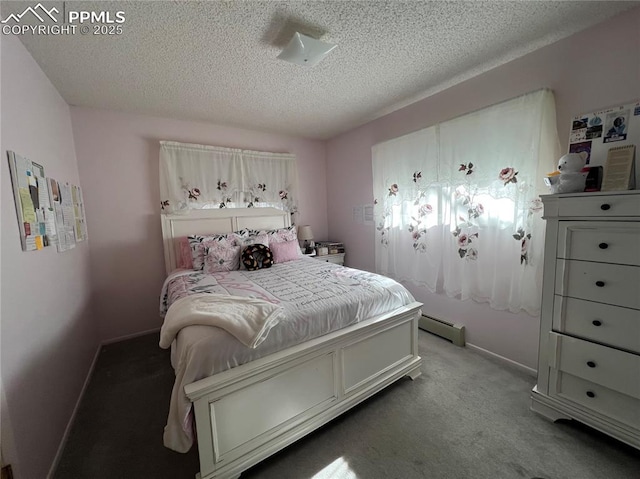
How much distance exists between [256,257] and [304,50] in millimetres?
1783

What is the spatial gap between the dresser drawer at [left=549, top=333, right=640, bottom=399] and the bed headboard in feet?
9.54

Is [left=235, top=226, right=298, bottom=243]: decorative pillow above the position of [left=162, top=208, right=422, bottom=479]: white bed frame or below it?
above

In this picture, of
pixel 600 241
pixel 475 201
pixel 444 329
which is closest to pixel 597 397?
pixel 600 241

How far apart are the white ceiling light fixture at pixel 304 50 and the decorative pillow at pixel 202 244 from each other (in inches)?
68.4

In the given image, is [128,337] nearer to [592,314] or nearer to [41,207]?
[41,207]

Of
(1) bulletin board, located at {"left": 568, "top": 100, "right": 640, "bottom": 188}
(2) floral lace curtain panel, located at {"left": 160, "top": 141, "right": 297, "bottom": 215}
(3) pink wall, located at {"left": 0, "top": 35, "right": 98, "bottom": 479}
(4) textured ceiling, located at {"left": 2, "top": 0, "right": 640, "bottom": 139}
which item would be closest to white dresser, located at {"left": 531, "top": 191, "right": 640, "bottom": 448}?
(1) bulletin board, located at {"left": 568, "top": 100, "right": 640, "bottom": 188}

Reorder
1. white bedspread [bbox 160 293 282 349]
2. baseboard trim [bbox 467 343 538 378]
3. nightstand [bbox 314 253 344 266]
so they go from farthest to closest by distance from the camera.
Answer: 1. nightstand [bbox 314 253 344 266]
2. baseboard trim [bbox 467 343 538 378]
3. white bedspread [bbox 160 293 282 349]

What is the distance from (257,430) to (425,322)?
1.99m

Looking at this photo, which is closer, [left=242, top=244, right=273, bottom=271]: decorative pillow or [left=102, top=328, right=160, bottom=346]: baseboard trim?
[left=242, top=244, right=273, bottom=271]: decorative pillow

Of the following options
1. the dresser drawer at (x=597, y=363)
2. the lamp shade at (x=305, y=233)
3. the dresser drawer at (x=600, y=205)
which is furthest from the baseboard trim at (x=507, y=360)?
the lamp shade at (x=305, y=233)

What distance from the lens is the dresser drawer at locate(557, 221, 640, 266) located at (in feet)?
4.09

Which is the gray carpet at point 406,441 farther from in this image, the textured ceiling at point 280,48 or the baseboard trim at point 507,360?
the textured ceiling at point 280,48

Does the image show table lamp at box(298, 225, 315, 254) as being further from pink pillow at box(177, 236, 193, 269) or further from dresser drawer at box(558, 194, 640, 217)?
dresser drawer at box(558, 194, 640, 217)

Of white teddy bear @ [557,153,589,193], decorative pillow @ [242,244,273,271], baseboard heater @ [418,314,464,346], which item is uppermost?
white teddy bear @ [557,153,589,193]
